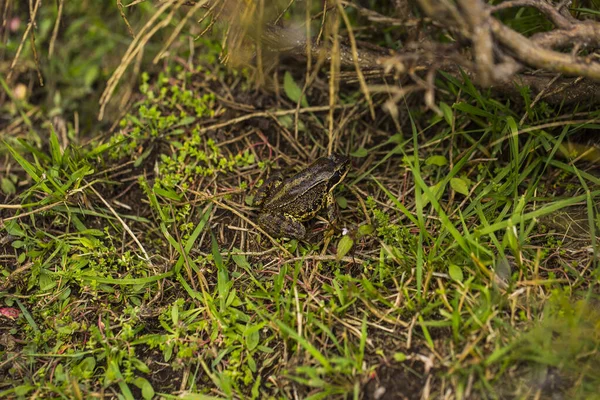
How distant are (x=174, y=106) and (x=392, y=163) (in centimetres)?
235

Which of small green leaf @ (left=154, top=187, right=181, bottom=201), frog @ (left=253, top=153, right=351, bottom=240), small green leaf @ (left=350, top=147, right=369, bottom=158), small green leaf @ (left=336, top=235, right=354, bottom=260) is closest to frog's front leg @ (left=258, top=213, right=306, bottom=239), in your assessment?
frog @ (left=253, top=153, right=351, bottom=240)

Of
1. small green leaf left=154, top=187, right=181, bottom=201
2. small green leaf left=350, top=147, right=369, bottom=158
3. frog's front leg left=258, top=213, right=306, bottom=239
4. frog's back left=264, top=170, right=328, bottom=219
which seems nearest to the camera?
frog's front leg left=258, top=213, right=306, bottom=239

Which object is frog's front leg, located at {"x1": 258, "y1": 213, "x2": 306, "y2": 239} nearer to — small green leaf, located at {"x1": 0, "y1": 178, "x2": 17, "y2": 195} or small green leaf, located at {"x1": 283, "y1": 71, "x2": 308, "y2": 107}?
small green leaf, located at {"x1": 283, "y1": 71, "x2": 308, "y2": 107}

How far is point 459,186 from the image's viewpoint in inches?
176

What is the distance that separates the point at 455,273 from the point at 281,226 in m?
1.51

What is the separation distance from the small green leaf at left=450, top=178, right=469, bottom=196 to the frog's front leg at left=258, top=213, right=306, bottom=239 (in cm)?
133

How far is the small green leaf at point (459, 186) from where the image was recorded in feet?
14.6

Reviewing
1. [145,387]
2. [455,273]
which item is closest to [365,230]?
[455,273]

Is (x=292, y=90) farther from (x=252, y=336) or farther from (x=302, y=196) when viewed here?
(x=252, y=336)

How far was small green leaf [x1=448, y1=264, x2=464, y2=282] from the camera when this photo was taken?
12.5 feet

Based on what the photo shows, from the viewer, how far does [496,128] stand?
15.1 feet

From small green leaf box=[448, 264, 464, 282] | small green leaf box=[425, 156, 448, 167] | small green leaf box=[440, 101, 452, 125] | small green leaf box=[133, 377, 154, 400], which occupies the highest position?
small green leaf box=[440, 101, 452, 125]

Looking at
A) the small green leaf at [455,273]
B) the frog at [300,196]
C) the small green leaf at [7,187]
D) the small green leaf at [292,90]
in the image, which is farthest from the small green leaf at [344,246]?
the small green leaf at [7,187]

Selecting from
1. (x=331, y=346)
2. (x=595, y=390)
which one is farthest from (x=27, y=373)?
(x=595, y=390)
